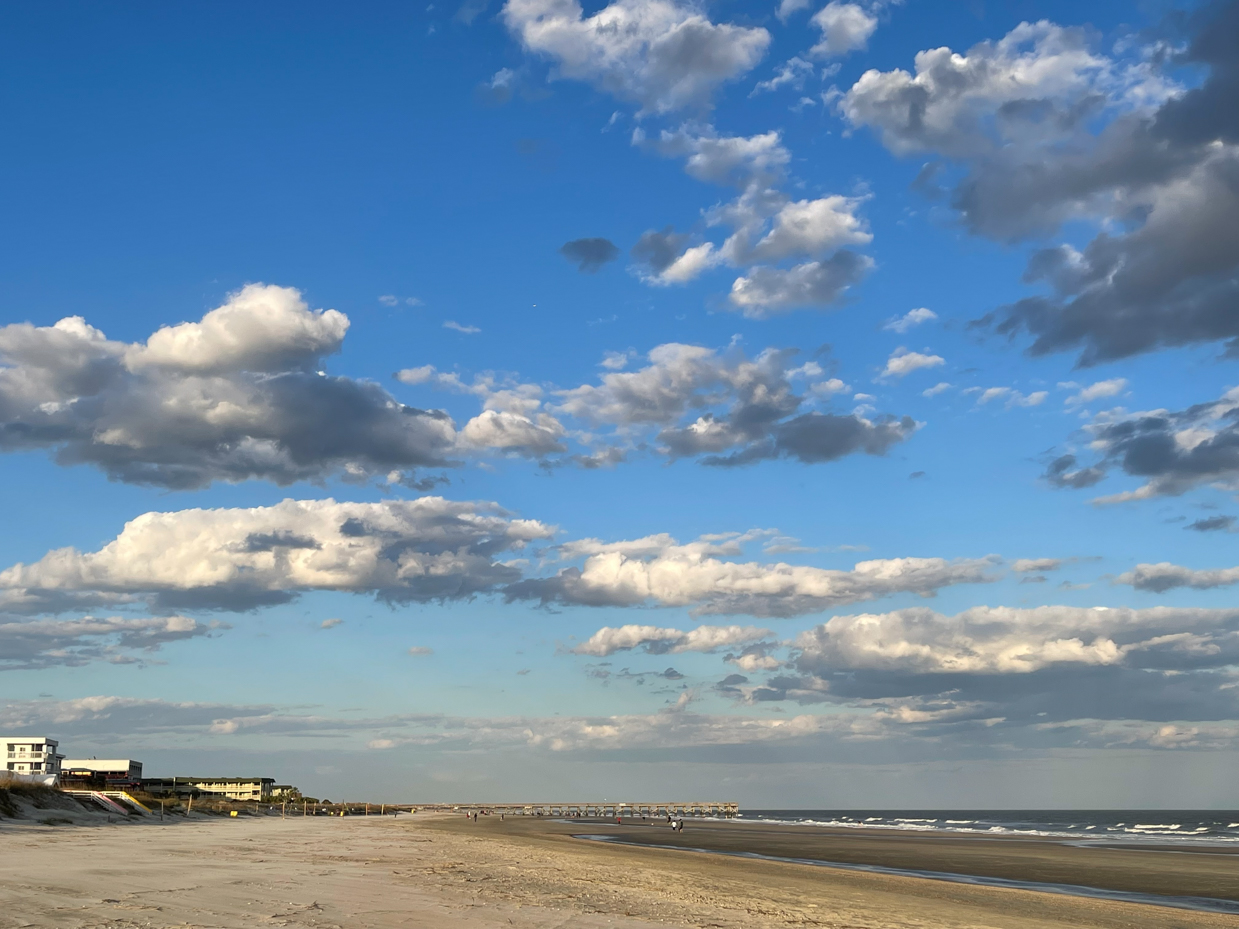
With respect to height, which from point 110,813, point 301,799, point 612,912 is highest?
point 612,912

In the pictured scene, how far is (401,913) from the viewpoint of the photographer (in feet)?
55.7

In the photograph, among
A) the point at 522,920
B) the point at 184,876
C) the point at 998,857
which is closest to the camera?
the point at 522,920

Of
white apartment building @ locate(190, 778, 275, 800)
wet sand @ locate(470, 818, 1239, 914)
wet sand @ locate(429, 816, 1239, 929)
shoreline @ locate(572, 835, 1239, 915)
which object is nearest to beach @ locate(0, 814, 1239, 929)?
wet sand @ locate(429, 816, 1239, 929)

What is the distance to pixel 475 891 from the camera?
72.9 ft

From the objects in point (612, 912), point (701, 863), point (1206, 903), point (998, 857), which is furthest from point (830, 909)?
point (998, 857)

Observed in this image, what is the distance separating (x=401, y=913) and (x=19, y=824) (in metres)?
36.9

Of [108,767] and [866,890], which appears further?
[108,767]

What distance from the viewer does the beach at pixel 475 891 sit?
15.9m

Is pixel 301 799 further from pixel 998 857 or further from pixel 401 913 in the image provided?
pixel 401 913

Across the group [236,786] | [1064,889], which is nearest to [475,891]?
[1064,889]

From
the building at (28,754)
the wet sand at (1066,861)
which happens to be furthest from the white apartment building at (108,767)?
the wet sand at (1066,861)

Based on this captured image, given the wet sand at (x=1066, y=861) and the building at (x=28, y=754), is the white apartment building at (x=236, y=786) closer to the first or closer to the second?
the building at (x=28, y=754)

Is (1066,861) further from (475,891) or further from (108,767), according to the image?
(108,767)

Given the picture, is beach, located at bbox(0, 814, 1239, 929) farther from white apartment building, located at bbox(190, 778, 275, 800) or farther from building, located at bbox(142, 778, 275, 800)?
white apartment building, located at bbox(190, 778, 275, 800)
